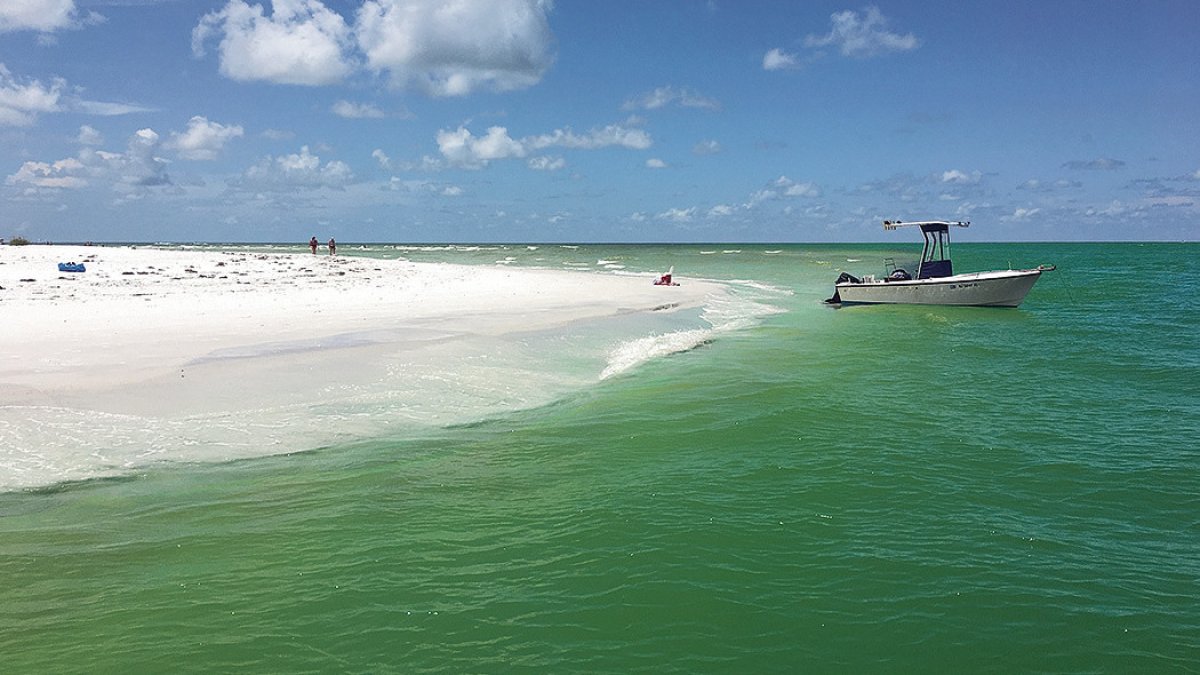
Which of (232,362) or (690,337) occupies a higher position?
(690,337)

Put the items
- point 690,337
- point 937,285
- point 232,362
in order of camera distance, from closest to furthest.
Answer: point 232,362
point 690,337
point 937,285

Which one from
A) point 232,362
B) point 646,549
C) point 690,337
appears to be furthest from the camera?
point 690,337

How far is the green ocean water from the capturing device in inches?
255

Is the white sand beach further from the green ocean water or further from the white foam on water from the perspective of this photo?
the white foam on water

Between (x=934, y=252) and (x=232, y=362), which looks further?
(x=934, y=252)

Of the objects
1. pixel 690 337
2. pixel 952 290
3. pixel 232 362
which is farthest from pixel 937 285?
pixel 232 362

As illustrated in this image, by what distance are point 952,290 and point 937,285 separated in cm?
83

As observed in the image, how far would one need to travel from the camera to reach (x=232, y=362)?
56.0 feet

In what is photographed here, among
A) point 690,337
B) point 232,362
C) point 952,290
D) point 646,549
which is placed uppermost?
point 952,290

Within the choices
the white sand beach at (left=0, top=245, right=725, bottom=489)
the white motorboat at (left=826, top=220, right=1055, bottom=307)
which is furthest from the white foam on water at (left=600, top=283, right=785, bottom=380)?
the white motorboat at (left=826, top=220, right=1055, bottom=307)

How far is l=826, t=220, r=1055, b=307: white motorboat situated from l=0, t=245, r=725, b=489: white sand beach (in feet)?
35.5

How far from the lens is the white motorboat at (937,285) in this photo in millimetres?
35656

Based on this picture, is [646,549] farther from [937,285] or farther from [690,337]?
[937,285]

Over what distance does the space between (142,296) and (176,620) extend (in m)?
25.7
